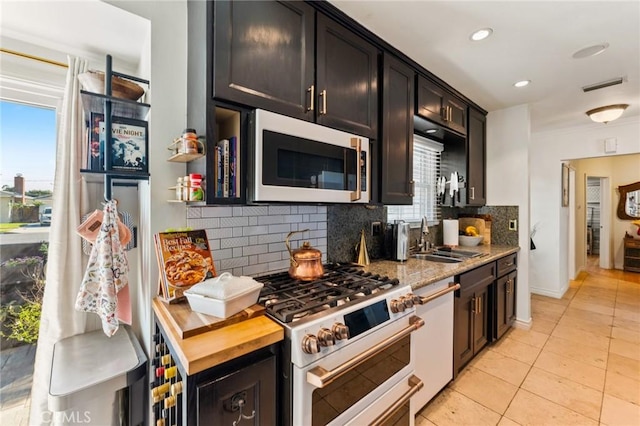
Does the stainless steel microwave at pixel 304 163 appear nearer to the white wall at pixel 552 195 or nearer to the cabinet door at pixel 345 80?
the cabinet door at pixel 345 80

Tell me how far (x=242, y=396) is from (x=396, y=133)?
5.79 feet

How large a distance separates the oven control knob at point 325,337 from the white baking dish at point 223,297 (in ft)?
1.06

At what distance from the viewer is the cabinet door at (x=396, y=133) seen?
186cm

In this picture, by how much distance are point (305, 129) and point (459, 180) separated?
2269mm

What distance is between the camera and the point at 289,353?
3.28 ft

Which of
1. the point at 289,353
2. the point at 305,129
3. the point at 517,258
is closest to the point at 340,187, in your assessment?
the point at 305,129

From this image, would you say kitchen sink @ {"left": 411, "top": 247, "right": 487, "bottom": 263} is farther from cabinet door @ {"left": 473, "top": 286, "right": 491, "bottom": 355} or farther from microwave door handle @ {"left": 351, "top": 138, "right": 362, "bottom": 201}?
microwave door handle @ {"left": 351, "top": 138, "right": 362, "bottom": 201}

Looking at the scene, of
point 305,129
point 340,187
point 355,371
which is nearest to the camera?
point 355,371

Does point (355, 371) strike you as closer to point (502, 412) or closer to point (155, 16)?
point (502, 412)

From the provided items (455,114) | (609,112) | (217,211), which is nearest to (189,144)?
(217,211)

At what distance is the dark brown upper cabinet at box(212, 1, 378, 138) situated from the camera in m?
1.17

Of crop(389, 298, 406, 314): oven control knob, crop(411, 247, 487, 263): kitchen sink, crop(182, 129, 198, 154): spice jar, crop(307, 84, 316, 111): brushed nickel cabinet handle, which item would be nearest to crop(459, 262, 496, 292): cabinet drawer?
crop(411, 247, 487, 263): kitchen sink

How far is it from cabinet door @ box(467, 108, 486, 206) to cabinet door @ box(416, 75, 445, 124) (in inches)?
29.0

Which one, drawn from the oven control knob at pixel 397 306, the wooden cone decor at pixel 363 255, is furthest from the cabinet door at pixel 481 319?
the oven control knob at pixel 397 306
